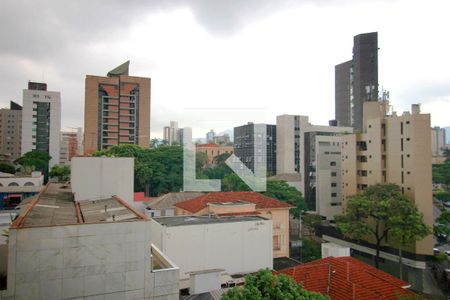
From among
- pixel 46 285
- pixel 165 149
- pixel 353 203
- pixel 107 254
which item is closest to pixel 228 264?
pixel 107 254

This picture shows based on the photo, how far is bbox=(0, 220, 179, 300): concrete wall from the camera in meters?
6.16

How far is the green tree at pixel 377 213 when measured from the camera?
18.3 m

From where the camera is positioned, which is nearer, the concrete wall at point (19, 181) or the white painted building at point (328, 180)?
the white painted building at point (328, 180)

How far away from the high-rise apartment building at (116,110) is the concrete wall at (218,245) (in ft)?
137

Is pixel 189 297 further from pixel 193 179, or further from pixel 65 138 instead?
pixel 65 138

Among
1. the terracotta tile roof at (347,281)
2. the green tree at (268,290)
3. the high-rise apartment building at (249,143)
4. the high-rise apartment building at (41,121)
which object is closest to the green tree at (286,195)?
the high-rise apartment building at (249,143)

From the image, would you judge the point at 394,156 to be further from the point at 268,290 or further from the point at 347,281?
the point at 268,290

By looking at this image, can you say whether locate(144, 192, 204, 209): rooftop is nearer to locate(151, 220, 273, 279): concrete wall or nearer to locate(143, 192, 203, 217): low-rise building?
locate(143, 192, 203, 217): low-rise building

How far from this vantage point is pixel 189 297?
29.2ft

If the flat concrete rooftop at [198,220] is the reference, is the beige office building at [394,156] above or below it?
above

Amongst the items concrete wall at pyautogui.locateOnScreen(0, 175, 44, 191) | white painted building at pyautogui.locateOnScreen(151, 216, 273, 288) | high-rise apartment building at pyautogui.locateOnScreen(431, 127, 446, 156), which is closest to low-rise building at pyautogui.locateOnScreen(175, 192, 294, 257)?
white painted building at pyautogui.locateOnScreen(151, 216, 273, 288)

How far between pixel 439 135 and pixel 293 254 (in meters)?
79.0

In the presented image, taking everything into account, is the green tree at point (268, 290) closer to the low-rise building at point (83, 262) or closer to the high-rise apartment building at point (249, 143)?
the low-rise building at point (83, 262)

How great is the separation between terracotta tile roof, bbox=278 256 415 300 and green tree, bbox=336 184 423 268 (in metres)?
9.67
